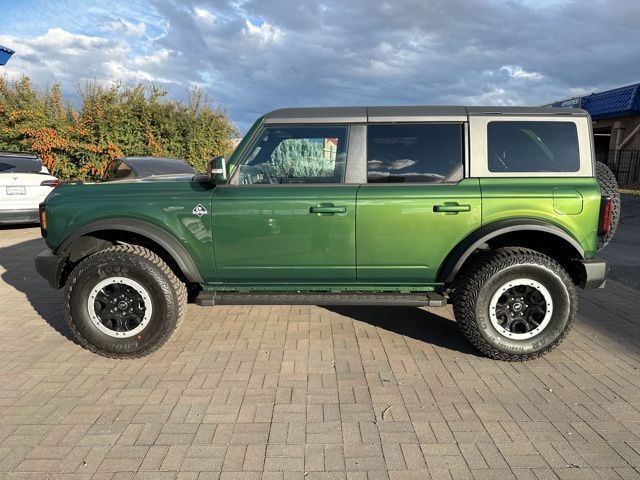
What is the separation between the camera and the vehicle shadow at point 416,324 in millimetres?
3973

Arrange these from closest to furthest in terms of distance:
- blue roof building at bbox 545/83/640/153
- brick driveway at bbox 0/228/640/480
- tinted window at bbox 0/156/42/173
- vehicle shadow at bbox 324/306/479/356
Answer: brick driveway at bbox 0/228/640/480 → vehicle shadow at bbox 324/306/479/356 → tinted window at bbox 0/156/42/173 → blue roof building at bbox 545/83/640/153

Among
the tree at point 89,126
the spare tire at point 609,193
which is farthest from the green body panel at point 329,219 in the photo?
the tree at point 89,126

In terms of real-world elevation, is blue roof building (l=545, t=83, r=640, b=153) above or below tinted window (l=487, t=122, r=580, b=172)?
above

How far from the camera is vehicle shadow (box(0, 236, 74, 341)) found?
4.56m

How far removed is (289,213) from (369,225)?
2.07ft

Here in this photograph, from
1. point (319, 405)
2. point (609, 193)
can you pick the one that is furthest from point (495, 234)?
point (319, 405)

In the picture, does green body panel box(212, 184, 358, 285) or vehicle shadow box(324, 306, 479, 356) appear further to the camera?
vehicle shadow box(324, 306, 479, 356)

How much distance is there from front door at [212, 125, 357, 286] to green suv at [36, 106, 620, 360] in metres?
0.01

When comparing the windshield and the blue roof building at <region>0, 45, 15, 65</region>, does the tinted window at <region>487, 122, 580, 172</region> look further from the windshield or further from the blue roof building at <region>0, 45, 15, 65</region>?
the blue roof building at <region>0, 45, 15, 65</region>

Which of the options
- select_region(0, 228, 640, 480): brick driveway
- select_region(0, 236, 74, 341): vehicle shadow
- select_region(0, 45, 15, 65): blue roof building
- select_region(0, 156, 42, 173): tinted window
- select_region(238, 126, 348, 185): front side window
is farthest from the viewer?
select_region(0, 45, 15, 65): blue roof building

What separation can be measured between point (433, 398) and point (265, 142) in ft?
7.65

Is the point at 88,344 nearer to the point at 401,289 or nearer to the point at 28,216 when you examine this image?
the point at 401,289

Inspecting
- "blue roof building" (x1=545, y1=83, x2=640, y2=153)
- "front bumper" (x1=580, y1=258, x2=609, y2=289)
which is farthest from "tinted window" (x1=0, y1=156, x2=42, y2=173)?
"blue roof building" (x1=545, y1=83, x2=640, y2=153)

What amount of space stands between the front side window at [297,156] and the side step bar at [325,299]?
0.93 metres
